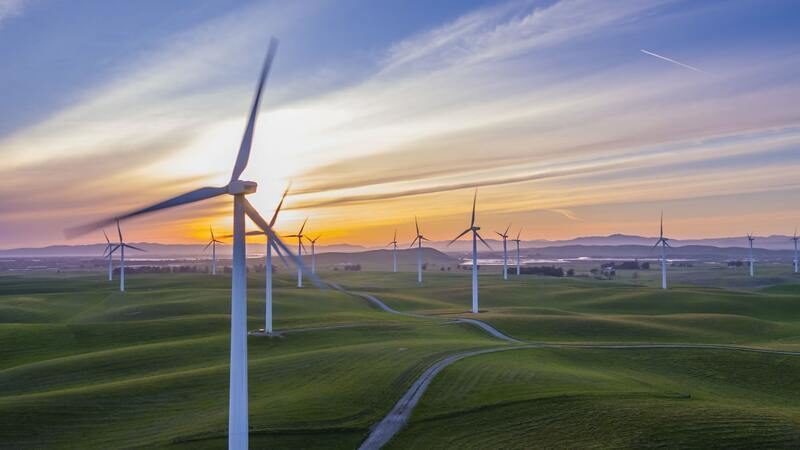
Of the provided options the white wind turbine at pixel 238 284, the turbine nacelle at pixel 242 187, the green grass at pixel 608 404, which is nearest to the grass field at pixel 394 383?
the green grass at pixel 608 404

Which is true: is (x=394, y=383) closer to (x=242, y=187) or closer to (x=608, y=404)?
(x=608, y=404)

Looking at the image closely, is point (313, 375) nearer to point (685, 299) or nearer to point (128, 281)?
point (685, 299)

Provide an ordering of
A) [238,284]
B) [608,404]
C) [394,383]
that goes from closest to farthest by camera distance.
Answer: [238,284], [608,404], [394,383]

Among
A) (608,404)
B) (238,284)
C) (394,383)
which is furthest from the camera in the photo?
(394,383)

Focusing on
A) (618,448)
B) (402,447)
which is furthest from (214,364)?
(618,448)

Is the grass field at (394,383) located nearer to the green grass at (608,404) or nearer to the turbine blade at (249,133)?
the green grass at (608,404)

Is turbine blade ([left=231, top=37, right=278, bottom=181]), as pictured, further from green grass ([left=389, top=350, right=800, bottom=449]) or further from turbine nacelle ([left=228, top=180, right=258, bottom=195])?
green grass ([left=389, top=350, right=800, bottom=449])

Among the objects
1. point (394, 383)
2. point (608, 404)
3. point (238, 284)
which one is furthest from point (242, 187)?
point (608, 404)
